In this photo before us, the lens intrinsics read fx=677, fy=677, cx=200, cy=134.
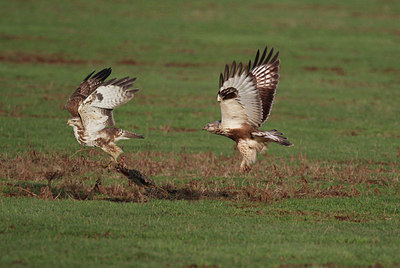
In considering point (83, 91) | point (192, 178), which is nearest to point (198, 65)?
point (192, 178)

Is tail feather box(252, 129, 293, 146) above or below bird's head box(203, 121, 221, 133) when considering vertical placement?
below

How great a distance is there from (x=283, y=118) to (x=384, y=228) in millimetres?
11793

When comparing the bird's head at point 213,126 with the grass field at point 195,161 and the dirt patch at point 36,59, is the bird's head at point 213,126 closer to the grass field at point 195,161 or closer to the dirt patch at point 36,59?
the grass field at point 195,161

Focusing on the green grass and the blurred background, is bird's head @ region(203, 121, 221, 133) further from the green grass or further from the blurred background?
the blurred background

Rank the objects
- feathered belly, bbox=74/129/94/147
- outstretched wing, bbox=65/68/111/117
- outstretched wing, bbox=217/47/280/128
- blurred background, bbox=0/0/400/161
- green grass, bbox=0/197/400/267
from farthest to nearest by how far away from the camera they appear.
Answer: blurred background, bbox=0/0/400/161 → outstretched wing, bbox=65/68/111/117 → feathered belly, bbox=74/129/94/147 → outstretched wing, bbox=217/47/280/128 → green grass, bbox=0/197/400/267

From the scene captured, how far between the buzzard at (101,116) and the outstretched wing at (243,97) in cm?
169

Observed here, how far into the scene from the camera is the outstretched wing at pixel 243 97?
38.7ft

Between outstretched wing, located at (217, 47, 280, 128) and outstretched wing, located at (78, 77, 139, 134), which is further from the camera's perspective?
outstretched wing, located at (78, 77, 139, 134)

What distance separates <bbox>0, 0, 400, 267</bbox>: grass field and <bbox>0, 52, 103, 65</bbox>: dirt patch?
0.32ft

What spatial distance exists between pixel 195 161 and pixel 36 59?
1888 cm

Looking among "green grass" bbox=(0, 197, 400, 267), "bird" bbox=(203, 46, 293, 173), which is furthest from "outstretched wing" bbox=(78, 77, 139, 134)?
"green grass" bbox=(0, 197, 400, 267)

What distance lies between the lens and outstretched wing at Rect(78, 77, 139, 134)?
478 inches

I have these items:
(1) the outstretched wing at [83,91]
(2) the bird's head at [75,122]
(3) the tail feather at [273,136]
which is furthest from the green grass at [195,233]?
(1) the outstretched wing at [83,91]

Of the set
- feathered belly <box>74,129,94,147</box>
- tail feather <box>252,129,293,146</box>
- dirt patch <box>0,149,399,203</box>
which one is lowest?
dirt patch <box>0,149,399,203</box>
